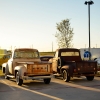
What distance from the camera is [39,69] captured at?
41.5ft

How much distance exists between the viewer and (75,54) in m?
16.8

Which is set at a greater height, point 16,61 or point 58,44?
point 58,44

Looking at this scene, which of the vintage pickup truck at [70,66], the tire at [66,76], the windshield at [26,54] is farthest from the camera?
the windshield at [26,54]

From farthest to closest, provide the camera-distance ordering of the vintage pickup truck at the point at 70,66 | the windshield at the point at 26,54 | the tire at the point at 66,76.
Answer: the windshield at the point at 26,54
the tire at the point at 66,76
the vintage pickup truck at the point at 70,66

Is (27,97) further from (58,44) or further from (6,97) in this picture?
(58,44)

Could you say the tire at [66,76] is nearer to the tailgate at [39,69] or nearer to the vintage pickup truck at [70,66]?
the vintage pickup truck at [70,66]

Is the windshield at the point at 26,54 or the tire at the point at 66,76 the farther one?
the windshield at the point at 26,54

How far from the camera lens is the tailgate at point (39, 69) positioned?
1239 centimetres

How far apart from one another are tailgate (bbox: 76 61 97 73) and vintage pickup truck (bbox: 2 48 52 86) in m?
2.08

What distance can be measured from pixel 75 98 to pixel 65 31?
28.1 metres

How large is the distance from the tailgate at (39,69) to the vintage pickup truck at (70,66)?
1854mm

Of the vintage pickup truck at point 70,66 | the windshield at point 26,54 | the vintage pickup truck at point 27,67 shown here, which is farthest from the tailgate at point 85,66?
the windshield at point 26,54

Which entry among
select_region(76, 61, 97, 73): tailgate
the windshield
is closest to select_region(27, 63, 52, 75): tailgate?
select_region(76, 61, 97, 73): tailgate

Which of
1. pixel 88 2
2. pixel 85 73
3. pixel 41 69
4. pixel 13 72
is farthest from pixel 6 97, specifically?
pixel 88 2
